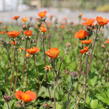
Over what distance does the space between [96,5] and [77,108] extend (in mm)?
34810

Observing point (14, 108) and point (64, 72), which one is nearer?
point (14, 108)

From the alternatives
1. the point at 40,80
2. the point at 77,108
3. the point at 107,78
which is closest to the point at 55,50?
the point at 77,108

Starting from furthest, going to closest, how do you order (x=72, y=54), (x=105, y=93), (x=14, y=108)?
(x=72, y=54) → (x=105, y=93) → (x=14, y=108)

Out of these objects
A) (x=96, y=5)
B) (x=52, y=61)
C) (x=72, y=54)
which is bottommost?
(x=96, y=5)

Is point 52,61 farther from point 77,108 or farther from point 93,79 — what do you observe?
point 93,79

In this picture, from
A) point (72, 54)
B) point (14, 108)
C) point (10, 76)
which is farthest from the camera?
point (72, 54)

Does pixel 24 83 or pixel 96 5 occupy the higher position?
pixel 24 83

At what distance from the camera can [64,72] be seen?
3.57 meters

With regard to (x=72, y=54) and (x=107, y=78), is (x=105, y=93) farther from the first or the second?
(x=72, y=54)

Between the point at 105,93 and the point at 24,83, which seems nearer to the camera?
the point at 105,93

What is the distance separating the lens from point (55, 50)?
2.22 metres

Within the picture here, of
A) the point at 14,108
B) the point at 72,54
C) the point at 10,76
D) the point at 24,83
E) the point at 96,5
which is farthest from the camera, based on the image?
the point at 96,5

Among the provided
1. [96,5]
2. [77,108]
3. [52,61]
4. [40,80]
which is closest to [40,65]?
[40,80]

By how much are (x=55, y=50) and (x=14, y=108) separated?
79cm
